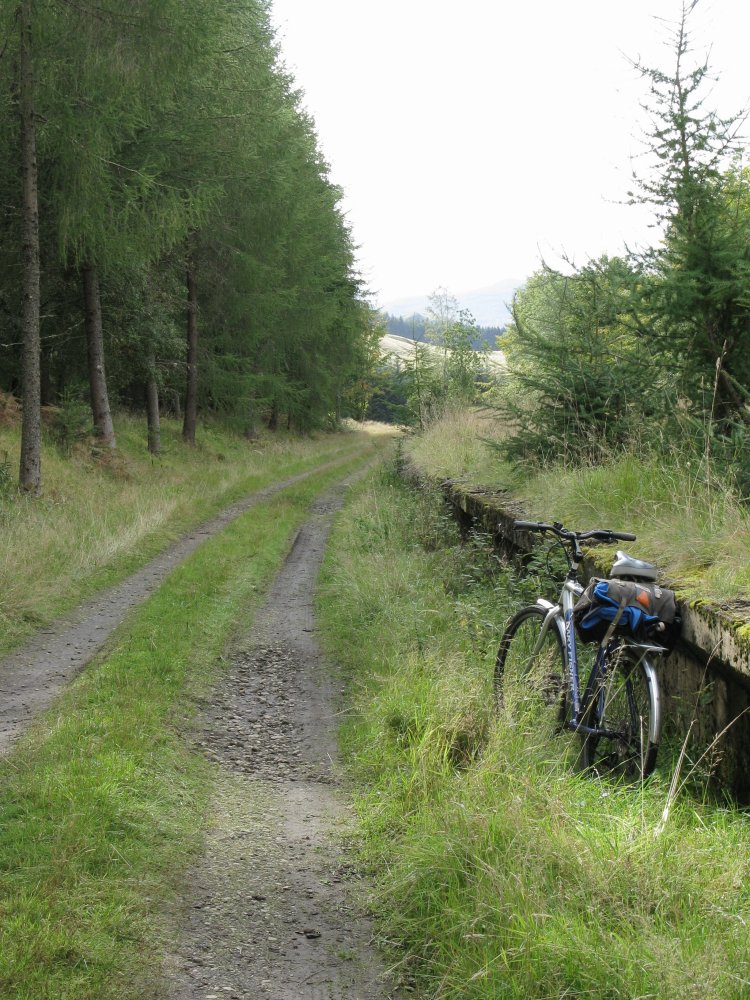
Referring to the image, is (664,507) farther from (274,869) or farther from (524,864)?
(274,869)

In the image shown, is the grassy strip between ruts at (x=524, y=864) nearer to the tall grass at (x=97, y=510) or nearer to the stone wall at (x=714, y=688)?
the stone wall at (x=714, y=688)

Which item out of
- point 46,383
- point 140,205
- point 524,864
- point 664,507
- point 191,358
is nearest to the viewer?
point 524,864

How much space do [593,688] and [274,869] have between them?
5.73 ft

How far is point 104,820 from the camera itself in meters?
3.94

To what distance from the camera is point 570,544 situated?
4.85 m

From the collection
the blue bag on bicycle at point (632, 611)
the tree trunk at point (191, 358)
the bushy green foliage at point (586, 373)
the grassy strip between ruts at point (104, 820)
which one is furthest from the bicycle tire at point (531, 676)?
the tree trunk at point (191, 358)

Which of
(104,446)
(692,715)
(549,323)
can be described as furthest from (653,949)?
(104,446)

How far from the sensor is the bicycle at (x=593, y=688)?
150 inches

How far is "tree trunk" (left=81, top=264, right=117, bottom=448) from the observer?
16.2 meters

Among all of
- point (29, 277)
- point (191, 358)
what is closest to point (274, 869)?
point (29, 277)

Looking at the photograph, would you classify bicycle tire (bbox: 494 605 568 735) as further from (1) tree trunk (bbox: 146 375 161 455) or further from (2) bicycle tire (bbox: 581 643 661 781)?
(1) tree trunk (bbox: 146 375 161 455)

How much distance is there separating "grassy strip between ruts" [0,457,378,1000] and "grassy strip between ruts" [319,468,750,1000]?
980mm

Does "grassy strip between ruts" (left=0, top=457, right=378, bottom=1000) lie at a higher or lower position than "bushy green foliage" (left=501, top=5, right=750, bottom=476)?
lower

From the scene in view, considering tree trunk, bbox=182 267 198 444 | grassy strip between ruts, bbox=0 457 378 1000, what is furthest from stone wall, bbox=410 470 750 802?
tree trunk, bbox=182 267 198 444
